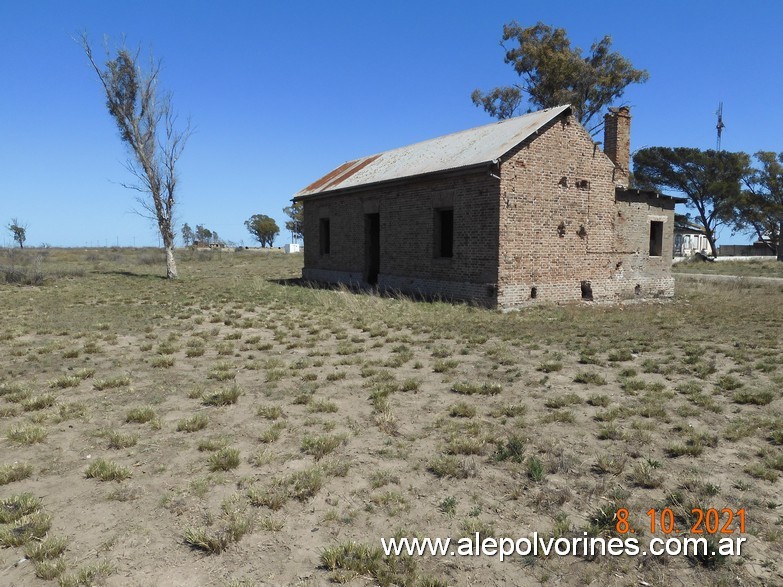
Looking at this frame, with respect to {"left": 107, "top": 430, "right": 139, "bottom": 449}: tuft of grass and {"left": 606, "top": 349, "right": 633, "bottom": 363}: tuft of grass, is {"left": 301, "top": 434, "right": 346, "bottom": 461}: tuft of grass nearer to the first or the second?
{"left": 107, "top": 430, "right": 139, "bottom": 449}: tuft of grass

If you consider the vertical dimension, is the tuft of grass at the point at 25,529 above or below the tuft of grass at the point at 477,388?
below

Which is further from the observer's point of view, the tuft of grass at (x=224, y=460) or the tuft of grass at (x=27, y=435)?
the tuft of grass at (x=27, y=435)

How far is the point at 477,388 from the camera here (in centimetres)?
628

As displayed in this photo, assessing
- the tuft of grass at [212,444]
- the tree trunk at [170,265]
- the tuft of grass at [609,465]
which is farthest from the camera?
the tree trunk at [170,265]

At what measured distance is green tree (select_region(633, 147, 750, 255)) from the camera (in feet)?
156

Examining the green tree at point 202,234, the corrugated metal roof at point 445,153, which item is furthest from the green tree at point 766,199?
the green tree at point 202,234

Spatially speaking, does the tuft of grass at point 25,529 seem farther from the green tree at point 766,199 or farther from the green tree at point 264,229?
the green tree at point 264,229

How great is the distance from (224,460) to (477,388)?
317cm

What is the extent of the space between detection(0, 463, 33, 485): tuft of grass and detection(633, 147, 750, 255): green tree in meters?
52.6

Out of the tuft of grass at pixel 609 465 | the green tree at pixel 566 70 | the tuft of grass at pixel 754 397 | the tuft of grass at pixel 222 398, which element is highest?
the green tree at pixel 566 70

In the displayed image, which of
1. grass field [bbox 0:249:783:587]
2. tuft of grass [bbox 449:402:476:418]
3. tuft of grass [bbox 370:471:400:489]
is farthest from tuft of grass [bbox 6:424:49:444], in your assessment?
tuft of grass [bbox 449:402:476:418]

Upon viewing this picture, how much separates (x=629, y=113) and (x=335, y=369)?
13941 mm

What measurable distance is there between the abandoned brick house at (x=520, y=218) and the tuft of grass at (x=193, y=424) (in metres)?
8.82

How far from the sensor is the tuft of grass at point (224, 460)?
4273 mm
